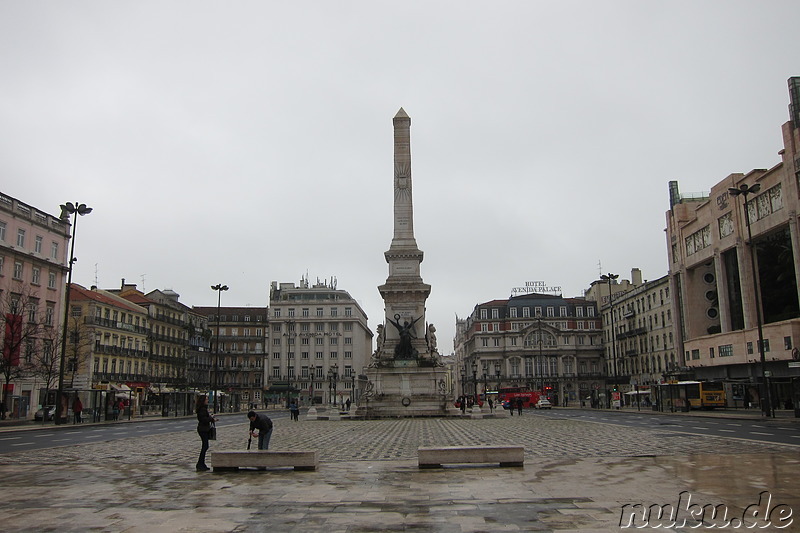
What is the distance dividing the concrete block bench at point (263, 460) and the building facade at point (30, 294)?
35.7 meters

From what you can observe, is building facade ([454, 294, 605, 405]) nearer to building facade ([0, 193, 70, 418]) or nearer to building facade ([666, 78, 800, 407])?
building facade ([666, 78, 800, 407])

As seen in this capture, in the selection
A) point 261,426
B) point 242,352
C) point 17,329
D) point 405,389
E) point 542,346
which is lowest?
point 261,426

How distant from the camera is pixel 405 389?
46.7m

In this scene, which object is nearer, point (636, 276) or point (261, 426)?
point (261, 426)

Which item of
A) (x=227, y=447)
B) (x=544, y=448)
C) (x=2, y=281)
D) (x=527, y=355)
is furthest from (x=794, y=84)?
(x=527, y=355)

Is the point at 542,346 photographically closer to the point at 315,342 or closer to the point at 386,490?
the point at 315,342

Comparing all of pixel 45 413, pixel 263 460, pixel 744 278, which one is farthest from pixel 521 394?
pixel 263 460

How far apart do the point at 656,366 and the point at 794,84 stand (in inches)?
1823

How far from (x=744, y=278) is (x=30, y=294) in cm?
5718

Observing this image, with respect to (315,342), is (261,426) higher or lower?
lower

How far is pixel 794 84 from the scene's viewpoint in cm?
4909

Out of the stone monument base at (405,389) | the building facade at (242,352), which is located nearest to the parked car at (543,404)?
the stone monument base at (405,389)

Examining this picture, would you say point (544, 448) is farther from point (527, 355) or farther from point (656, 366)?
point (527, 355)

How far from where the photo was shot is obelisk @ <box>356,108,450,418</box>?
45688 mm
